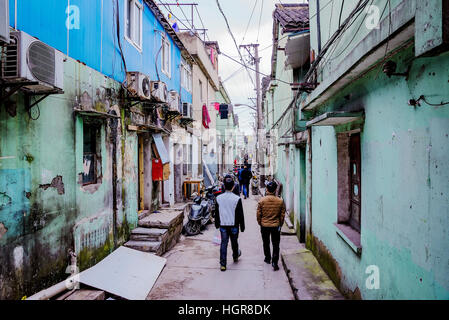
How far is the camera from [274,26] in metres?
14.5

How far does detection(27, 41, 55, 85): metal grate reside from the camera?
338cm

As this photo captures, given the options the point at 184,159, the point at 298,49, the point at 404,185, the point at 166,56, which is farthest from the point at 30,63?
the point at 184,159

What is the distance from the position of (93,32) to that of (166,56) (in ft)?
16.7

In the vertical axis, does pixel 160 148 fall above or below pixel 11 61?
below

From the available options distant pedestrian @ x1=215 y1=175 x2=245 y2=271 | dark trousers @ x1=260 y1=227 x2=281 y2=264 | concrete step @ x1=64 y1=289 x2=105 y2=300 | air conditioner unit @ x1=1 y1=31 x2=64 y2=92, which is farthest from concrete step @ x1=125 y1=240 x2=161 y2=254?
air conditioner unit @ x1=1 y1=31 x2=64 y2=92

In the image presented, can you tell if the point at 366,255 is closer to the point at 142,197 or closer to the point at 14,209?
the point at 14,209

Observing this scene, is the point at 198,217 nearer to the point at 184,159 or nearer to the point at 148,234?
the point at 148,234

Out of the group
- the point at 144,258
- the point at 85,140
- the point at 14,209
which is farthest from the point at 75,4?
the point at 144,258

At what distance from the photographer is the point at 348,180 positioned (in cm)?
504

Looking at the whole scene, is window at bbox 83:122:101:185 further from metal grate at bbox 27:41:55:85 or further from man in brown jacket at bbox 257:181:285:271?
man in brown jacket at bbox 257:181:285:271

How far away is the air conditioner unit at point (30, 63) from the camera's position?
3211 millimetres

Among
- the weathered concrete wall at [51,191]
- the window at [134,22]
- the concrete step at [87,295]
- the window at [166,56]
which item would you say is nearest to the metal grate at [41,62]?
the weathered concrete wall at [51,191]

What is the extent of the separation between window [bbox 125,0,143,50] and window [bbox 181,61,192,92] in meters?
4.94

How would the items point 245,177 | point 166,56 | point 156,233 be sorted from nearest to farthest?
point 156,233, point 166,56, point 245,177
